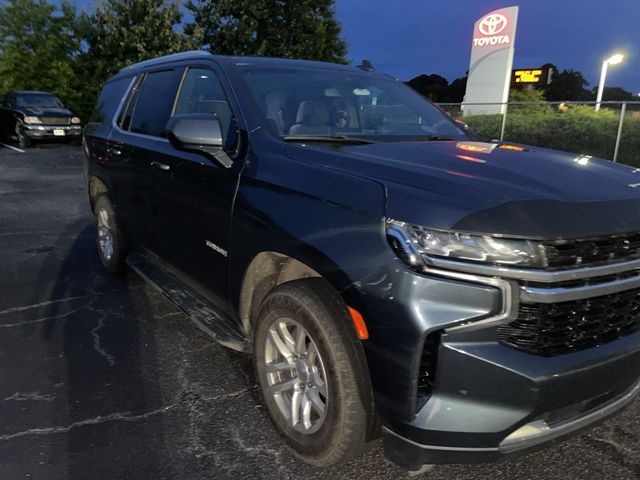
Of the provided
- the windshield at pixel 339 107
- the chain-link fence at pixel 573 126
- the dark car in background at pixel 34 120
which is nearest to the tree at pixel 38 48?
the dark car in background at pixel 34 120

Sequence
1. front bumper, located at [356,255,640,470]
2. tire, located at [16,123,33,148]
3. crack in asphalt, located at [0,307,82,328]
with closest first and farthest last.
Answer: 1. front bumper, located at [356,255,640,470]
2. crack in asphalt, located at [0,307,82,328]
3. tire, located at [16,123,33,148]

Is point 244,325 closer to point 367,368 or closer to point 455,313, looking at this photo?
point 367,368

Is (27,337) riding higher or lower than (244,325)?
lower

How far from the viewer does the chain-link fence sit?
498 inches

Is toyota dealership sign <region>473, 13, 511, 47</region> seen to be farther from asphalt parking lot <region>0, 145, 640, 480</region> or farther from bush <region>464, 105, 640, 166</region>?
asphalt parking lot <region>0, 145, 640, 480</region>

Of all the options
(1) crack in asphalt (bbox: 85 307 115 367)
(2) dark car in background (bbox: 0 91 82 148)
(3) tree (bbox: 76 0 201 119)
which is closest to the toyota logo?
(3) tree (bbox: 76 0 201 119)

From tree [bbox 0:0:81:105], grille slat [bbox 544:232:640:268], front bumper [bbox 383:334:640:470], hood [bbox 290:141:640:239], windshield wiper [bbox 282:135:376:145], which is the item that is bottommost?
front bumper [bbox 383:334:640:470]

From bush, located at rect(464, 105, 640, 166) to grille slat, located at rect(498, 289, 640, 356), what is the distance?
33.3ft

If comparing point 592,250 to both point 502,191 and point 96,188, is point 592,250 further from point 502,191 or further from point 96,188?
point 96,188

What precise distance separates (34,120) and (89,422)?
16132mm

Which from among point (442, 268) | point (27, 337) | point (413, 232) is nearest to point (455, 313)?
point (442, 268)

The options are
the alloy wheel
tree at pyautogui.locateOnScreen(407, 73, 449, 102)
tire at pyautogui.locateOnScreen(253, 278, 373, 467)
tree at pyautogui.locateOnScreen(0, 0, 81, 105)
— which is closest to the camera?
tire at pyautogui.locateOnScreen(253, 278, 373, 467)

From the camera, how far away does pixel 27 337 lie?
377 cm

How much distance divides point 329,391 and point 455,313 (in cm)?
65
